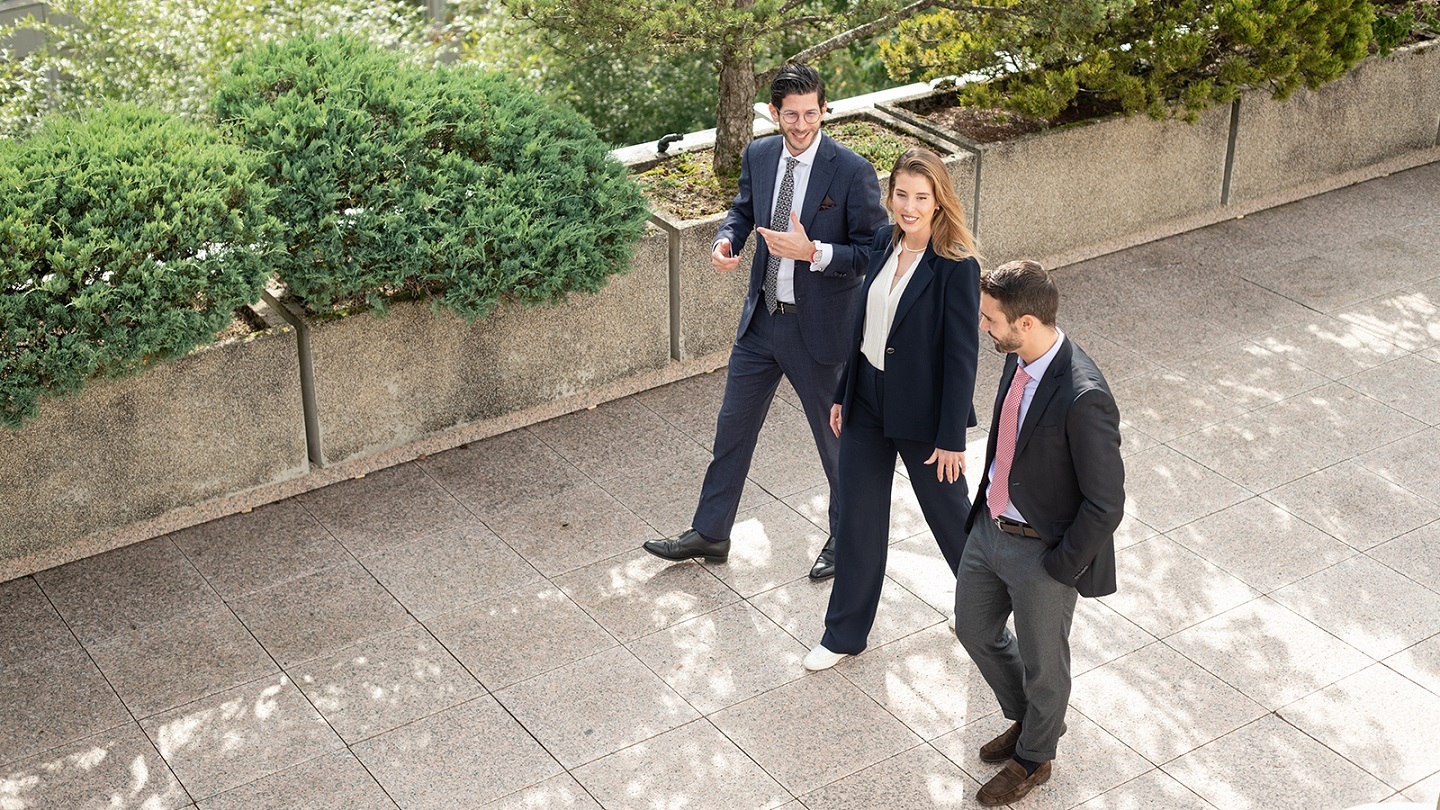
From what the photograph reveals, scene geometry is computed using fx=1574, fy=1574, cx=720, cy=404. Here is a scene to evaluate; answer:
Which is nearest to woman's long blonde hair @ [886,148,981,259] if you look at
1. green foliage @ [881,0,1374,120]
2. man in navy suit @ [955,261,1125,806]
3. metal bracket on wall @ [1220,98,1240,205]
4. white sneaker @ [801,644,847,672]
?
man in navy suit @ [955,261,1125,806]

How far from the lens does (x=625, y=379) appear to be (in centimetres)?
816

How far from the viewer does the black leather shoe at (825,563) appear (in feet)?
21.4

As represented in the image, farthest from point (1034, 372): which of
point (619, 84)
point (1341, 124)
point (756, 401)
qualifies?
point (619, 84)

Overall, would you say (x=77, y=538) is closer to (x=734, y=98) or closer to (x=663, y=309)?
(x=663, y=309)

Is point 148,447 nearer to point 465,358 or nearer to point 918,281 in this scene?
point 465,358

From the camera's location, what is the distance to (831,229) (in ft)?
20.2

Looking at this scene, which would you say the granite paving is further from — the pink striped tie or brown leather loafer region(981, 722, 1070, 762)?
the pink striped tie

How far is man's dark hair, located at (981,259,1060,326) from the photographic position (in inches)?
185

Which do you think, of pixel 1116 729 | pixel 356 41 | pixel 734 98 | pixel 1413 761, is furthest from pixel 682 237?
pixel 1413 761

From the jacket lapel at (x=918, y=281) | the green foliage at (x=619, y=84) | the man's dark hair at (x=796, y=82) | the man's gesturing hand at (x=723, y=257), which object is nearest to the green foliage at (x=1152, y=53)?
the green foliage at (x=619, y=84)

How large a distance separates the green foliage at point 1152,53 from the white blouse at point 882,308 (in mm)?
3895

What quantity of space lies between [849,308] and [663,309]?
7.07 ft

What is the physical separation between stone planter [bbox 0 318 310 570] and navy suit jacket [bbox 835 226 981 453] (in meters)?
2.98

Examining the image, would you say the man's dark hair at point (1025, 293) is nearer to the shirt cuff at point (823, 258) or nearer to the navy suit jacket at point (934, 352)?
the navy suit jacket at point (934, 352)
